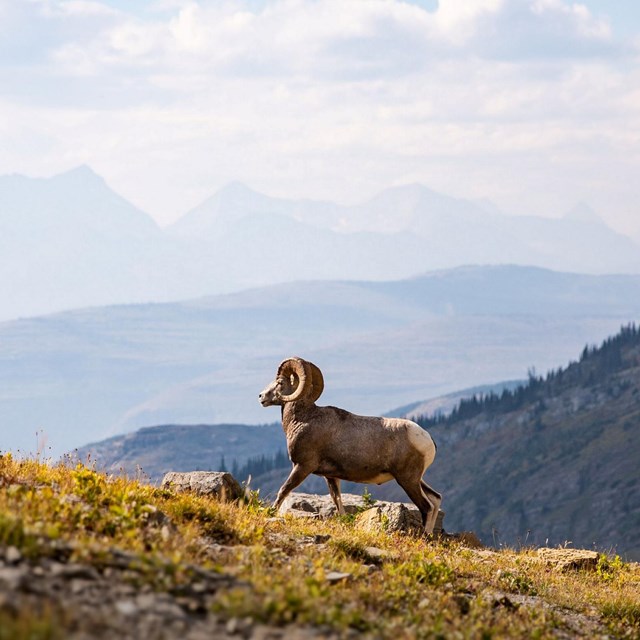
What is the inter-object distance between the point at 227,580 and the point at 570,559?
1341 centimetres

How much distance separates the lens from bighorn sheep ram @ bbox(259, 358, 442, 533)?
23.1 metres

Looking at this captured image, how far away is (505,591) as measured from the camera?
17.4 meters

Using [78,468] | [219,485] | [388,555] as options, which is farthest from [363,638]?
[219,485]

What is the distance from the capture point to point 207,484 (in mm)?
22281

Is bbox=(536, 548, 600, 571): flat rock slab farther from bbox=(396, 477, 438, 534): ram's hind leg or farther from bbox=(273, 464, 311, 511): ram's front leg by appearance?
bbox=(273, 464, 311, 511): ram's front leg

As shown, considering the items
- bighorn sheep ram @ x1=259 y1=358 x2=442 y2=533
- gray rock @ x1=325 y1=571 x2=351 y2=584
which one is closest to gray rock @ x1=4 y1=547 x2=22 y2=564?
gray rock @ x1=325 y1=571 x2=351 y2=584

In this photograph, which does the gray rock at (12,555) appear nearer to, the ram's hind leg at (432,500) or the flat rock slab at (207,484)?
the flat rock slab at (207,484)

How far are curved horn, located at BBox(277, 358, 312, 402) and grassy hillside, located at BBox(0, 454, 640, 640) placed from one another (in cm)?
382

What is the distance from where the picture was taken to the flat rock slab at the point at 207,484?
72.0ft

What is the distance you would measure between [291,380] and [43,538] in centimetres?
1349

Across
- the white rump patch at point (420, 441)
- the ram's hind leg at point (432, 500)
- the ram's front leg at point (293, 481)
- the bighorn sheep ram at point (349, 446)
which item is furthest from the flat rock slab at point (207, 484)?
the ram's hind leg at point (432, 500)

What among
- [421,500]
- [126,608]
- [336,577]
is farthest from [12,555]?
[421,500]

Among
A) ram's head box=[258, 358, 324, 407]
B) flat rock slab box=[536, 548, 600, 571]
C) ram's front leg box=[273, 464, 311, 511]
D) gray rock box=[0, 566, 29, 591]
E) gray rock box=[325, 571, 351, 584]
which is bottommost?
flat rock slab box=[536, 548, 600, 571]

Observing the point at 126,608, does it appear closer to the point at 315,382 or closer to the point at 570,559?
the point at 315,382
